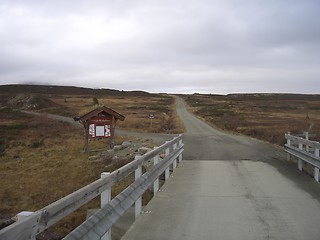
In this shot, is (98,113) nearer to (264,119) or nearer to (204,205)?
(204,205)

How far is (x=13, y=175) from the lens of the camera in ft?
65.7

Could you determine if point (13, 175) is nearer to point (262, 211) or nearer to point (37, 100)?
point (262, 211)

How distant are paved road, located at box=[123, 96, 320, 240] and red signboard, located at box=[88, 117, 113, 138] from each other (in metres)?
9.98

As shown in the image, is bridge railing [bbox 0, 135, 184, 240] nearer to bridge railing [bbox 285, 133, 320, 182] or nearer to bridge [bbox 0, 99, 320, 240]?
bridge [bbox 0, 99, 320, 240]

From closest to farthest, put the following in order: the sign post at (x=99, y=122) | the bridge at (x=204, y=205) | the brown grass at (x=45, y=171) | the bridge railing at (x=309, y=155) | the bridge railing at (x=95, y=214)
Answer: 1. the bridge railing at (x=95, y=214)
2. the bridge at (x=204, y=205)
3. the bridge railing at (x=309, y=155)
4. the brown grass at (x=45, y=171)
5. the sign post at (x=99, y=122)

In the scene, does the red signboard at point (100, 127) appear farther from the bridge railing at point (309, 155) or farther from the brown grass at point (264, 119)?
the bridge railing at point (309, 155)

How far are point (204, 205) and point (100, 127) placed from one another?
15623 mm

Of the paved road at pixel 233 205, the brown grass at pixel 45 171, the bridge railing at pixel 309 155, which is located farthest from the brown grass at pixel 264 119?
the paved road at pixel 233 205

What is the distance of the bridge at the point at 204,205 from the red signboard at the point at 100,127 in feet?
33.9

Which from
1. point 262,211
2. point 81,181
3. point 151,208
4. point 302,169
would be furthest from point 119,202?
point 81,181

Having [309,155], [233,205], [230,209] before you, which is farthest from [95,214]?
[309,155]

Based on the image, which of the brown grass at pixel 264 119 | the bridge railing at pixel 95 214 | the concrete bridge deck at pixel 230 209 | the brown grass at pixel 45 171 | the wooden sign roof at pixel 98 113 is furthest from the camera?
the brown grass at pixel 264 119

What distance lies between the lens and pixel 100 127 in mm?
23297

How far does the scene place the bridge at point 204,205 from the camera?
4.73 m
